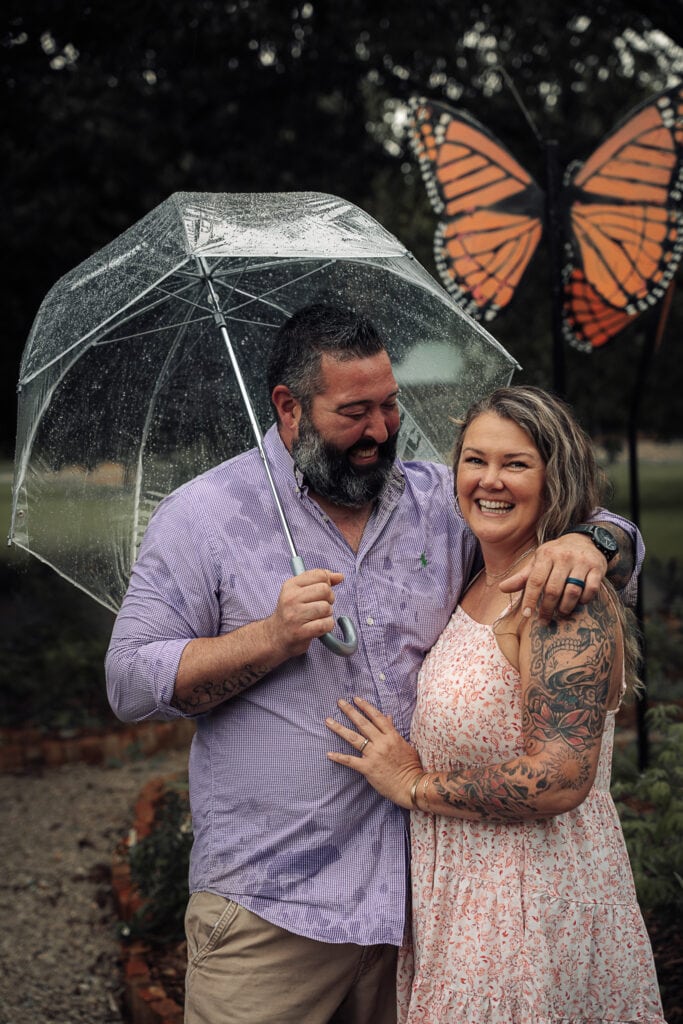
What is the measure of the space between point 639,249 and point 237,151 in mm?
4724

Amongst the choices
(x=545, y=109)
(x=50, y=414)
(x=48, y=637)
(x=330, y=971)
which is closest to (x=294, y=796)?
(x=330, y=971)

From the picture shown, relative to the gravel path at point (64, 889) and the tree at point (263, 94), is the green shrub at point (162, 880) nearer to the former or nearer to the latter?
the gravel path at point (64, 889)

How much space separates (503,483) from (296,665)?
2.07 feet

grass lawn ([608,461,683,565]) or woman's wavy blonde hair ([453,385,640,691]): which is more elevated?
woman's wavy blonde hair ([453,385,640,691])

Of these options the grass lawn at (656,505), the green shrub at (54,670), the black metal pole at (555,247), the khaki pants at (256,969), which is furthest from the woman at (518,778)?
the grass lawn at (656,505)

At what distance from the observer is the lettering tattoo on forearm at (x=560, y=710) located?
2.11m

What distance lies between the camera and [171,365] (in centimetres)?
303

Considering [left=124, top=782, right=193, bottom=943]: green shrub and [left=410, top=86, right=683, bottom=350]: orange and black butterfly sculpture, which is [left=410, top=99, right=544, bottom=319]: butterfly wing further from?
[left=124, top=782, right=193, bottom=943]: green shrub

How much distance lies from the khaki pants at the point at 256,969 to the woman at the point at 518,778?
0.17 m

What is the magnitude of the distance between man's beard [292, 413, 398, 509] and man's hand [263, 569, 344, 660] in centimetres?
31

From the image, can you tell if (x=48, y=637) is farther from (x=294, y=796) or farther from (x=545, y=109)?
(x=294, y=796)

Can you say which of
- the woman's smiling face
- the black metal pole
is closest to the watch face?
the woman's smiling face

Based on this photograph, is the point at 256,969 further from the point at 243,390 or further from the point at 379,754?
the point at 243,390

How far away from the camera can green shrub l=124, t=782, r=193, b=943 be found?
4.43 m
